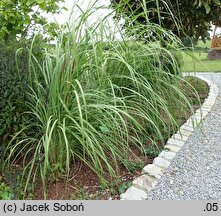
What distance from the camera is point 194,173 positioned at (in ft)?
6.70

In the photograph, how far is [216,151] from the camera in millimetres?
2434

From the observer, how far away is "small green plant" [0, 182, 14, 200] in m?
1.62

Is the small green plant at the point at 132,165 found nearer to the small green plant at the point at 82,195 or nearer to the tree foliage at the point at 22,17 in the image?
the small green plant at the point at 82,195

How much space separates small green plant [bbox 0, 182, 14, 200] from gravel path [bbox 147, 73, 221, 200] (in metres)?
0.86

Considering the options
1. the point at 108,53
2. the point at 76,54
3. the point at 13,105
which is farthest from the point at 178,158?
the point at 13,105

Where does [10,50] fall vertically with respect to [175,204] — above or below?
above

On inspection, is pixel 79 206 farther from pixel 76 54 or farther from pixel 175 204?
pixel 76 54

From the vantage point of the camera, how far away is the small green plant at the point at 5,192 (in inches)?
63.9

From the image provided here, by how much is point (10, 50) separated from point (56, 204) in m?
1.09

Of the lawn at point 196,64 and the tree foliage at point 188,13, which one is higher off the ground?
the tree foliage at point 188,13

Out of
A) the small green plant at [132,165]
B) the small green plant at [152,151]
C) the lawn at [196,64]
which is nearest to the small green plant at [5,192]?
the small green plant at [132,165]

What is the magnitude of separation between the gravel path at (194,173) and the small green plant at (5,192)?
863mm

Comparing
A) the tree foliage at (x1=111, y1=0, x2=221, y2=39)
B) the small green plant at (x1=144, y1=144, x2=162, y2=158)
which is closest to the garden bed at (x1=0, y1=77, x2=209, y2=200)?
the small green plant at (x1=144, y1=144, x2=162, y2=158)

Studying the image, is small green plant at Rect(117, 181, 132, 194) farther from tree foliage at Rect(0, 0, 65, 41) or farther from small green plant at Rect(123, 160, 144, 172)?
tree foliage at Rect(0, 0, 65, 41)
